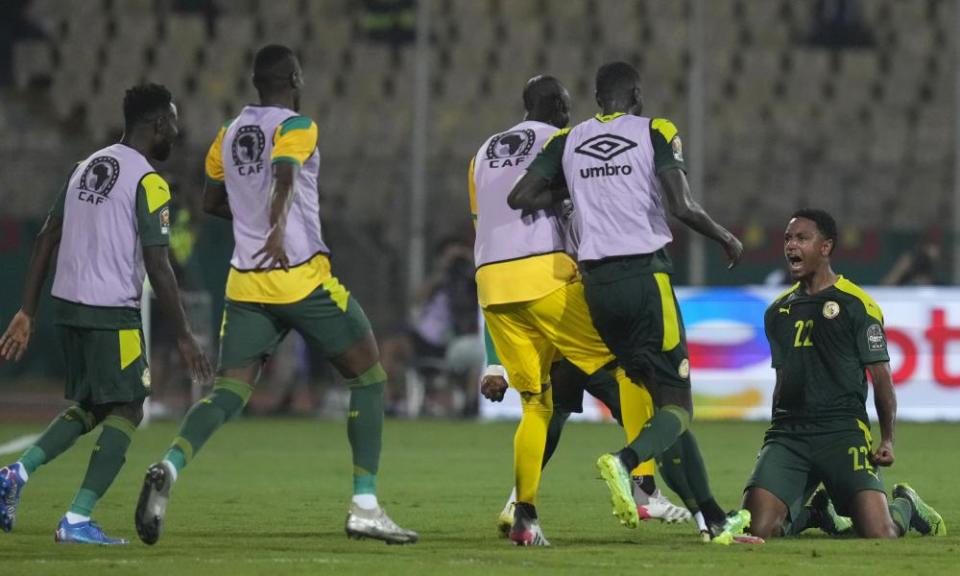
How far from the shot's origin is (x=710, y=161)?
20.4 m

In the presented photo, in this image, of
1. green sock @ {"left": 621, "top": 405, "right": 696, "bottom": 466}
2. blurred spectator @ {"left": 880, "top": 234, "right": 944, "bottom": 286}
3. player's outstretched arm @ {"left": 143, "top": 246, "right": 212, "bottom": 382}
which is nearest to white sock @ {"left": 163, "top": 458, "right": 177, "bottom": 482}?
player's outstretched arm @ {"left": 143, "top": 246, "right": 212, "bottom": 382}

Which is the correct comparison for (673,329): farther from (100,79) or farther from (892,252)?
(100,79)

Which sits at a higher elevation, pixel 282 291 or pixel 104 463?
pixel 282 291

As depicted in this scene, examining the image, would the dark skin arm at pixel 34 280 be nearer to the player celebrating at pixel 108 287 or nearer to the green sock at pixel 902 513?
the player celebrating at pixel 108 287

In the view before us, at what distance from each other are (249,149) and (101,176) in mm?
689

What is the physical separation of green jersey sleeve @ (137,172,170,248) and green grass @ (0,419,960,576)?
1.30m

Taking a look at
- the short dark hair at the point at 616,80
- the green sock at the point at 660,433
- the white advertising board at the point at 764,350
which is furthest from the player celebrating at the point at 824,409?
the white advertising board at the point at 764,350

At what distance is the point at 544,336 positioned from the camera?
7.68m

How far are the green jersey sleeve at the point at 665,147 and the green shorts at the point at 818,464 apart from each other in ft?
4.82

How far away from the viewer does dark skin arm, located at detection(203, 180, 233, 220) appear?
297 inches

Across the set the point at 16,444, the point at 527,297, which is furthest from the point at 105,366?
the point at 16,444

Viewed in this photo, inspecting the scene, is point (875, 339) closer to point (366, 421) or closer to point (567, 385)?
point (567, 385)

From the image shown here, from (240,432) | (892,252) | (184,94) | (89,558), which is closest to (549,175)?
(89,558)

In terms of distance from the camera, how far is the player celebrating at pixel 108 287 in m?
7.42
